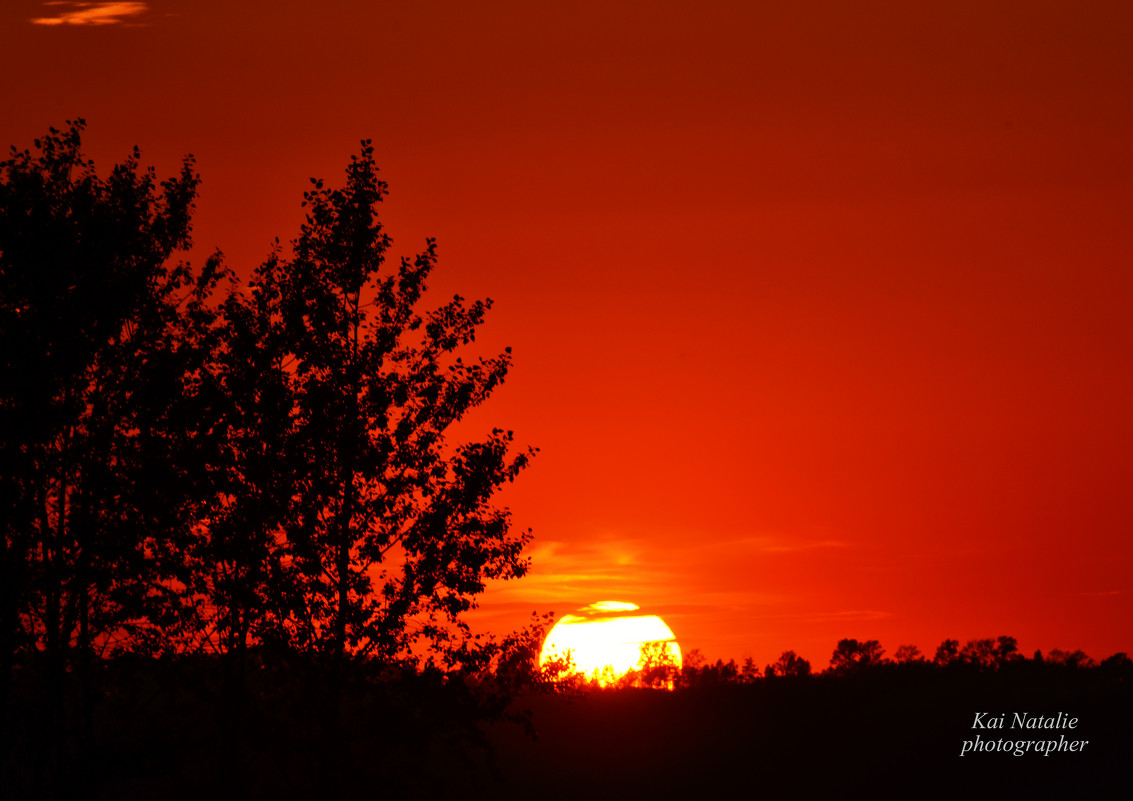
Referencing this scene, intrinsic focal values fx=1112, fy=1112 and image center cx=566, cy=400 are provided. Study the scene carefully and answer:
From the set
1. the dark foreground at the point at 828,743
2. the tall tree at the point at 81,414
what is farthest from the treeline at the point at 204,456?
the dark foreground at the point at 828,743

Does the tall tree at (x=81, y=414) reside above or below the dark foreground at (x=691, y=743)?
above

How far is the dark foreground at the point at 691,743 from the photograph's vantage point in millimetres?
23656

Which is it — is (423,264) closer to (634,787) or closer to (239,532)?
(239,532)

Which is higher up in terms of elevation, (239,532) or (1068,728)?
(239,532)

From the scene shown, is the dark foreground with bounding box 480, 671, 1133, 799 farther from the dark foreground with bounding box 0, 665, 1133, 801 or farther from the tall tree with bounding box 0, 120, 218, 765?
the tall tree with bounding box 0, 120, 218, 765

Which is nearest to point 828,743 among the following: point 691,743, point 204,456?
point 691,743

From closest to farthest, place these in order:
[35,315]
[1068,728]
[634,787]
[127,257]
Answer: [35,315] → [127,257] → [1068,728] → [634,787]

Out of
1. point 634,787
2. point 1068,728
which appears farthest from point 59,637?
point 1068,728

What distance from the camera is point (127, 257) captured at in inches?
1009

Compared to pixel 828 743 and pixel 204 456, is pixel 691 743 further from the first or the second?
pixel 204 456

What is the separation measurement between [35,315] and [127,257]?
3.78 meters

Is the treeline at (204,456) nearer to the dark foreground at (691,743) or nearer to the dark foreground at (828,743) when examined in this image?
the dark foreground at (691,743)

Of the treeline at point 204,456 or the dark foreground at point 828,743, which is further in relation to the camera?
the dark foreground at point 828,743

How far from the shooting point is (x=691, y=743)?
5481cm
